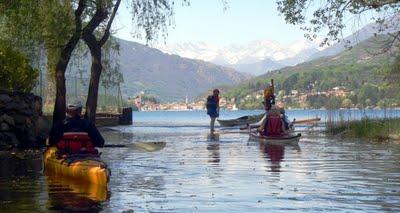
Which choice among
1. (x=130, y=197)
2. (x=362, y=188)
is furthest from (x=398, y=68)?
(x=130, y=197)

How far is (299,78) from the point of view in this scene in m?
170

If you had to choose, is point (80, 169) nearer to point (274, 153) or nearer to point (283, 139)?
point (274, 153)

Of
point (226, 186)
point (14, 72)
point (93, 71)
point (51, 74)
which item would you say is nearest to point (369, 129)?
point (93, 71)

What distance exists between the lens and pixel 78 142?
50.4 feet

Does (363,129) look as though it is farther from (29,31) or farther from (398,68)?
(29,31)

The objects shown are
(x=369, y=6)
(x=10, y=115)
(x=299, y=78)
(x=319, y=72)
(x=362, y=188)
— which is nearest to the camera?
(x=362, y=188)

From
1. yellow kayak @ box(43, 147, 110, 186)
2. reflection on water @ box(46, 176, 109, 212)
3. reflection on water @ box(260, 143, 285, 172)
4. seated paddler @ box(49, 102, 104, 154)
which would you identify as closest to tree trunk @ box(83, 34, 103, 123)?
reflection on water @ box(260, 143, 285, 172)

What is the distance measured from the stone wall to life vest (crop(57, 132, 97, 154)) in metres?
9.78

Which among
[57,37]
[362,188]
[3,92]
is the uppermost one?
[57,37]

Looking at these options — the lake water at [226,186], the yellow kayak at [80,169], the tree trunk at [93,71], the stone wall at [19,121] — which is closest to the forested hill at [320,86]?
the tree trunk at [93,71]

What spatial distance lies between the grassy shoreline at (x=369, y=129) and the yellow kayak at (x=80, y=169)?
17685mm

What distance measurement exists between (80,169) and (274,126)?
1549 cm

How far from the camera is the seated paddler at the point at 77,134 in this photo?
15.3 meters

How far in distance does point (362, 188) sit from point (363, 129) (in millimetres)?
20088
